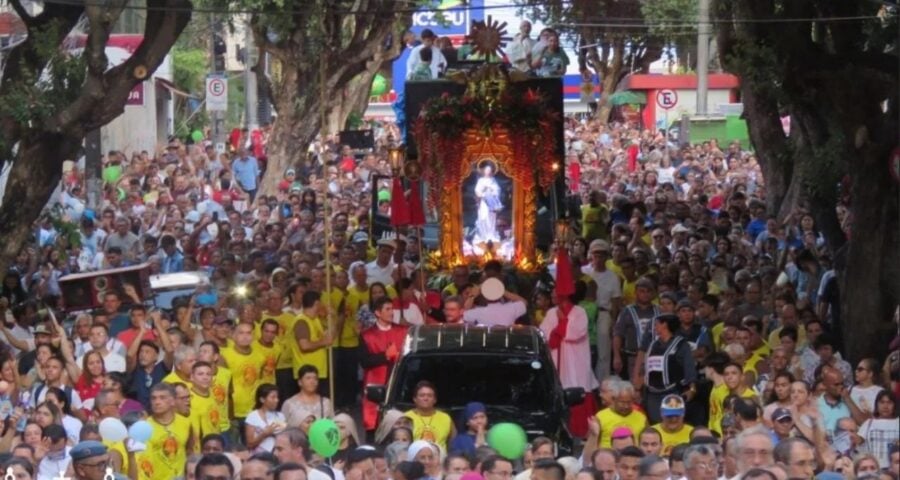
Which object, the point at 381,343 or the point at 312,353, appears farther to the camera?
the point at 312,353

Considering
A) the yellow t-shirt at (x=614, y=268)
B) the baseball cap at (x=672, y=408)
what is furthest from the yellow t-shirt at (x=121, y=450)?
the yellow t-shirt at (x=614, y=268)

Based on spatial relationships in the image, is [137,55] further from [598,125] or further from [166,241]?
[598,125]

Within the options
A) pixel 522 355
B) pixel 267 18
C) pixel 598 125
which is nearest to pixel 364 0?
pixel 267 18

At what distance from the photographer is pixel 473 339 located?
15141mm

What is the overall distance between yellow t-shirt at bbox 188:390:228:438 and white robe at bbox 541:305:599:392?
4158mm

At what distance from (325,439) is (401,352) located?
8.94 ft

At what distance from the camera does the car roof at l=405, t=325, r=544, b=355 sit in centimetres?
1496

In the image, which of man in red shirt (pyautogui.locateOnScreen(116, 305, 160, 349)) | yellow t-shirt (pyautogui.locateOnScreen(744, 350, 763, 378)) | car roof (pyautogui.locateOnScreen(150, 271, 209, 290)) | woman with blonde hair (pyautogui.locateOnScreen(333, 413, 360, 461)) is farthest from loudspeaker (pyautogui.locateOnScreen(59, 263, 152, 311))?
yellow t-shirt (pyautogui.locateOnScreen(744, 350, 763, 378))

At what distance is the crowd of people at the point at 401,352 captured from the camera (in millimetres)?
12109

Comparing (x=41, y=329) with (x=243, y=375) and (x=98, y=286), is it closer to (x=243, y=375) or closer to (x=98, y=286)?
(x=98, y=286)

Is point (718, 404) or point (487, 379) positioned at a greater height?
point (487, 379)

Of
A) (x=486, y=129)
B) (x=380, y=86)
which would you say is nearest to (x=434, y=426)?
(x=486, y=129)

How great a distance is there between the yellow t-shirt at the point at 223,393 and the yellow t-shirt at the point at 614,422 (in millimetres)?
2726

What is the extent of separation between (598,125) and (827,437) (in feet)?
160
